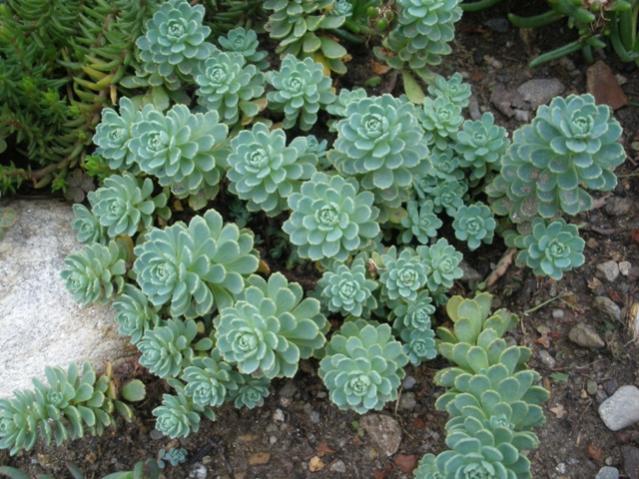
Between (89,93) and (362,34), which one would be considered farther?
(362,34)

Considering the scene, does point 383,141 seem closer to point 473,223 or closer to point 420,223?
point 420,223

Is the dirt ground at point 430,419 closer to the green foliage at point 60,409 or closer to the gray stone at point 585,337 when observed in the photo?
the gray stone at point 585,337

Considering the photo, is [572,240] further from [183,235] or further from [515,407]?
[183,235]

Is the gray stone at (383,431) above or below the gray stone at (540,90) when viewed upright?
below

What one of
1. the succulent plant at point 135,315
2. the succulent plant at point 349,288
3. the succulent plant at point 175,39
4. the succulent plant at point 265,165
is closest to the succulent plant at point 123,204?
the succulent plant at point 135,315

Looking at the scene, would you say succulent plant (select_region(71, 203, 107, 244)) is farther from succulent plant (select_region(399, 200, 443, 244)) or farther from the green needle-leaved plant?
succulent plant (select_region(399, 200, 443, 244))

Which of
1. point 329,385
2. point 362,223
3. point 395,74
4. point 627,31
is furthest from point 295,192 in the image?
point 627,31

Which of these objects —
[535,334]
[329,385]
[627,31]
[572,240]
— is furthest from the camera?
[627,31]

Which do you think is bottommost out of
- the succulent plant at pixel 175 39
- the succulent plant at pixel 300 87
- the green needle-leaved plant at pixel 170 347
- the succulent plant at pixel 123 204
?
the green needle-leaved plant at pixel 170 347
